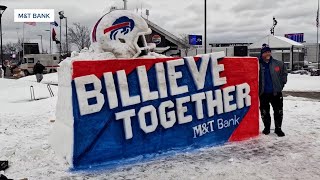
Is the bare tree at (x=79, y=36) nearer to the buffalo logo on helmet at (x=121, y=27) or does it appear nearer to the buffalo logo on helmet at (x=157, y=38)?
the buffalo logo on helmet at (x=157, y=38)

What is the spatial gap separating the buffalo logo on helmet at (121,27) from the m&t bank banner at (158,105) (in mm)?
751

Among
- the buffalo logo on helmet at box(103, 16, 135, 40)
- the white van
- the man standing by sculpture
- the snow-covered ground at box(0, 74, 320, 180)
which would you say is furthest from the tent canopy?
the buffalo logo on helmet at box(103, 16, 135, 40)

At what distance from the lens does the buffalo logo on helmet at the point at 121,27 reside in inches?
250

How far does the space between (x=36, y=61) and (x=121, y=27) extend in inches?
1504

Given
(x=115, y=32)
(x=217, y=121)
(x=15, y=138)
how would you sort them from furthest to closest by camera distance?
(x=15, y=138) → (x=217, y=121) → (x=115, y=32)

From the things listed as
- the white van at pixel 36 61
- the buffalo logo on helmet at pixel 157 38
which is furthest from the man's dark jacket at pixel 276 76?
the white van at pixel 36 61

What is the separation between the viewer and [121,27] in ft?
21.0

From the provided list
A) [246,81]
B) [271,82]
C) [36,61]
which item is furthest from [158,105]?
[36,61]

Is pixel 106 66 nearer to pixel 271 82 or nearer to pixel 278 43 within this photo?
pixel 271 82

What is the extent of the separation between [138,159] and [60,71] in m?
1.88

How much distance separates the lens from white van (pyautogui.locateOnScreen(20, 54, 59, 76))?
4169 centimetres

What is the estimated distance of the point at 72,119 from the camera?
5473mm

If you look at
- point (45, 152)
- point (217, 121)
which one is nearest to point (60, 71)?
point (45, 152)

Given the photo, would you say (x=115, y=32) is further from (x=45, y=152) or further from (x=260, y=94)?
(x=260, y=94)
